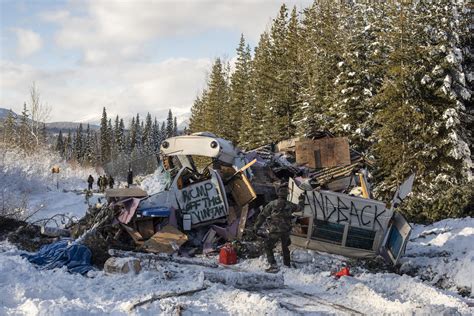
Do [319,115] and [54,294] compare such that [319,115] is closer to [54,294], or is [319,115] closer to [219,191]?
[219,191]

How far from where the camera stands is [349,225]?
38.6 ft

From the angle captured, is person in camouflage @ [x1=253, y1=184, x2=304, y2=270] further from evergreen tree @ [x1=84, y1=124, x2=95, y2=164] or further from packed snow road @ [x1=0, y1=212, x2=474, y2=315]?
evergreen tree @ [x1=84, y1=124, x2=95, y2=164]

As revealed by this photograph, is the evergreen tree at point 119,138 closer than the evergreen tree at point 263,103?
No

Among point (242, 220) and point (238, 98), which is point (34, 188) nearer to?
point (242, 220)

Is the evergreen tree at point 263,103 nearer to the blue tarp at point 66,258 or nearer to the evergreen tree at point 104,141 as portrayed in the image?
the blue tarp at point 66,258

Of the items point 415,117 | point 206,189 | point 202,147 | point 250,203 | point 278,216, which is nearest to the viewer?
point 278,216

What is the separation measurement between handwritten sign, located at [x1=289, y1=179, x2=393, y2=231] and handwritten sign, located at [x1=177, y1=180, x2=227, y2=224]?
3.06 meters

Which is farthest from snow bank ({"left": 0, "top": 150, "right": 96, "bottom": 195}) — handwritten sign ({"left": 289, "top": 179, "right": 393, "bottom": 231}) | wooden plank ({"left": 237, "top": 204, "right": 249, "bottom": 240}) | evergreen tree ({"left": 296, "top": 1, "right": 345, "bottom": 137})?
handwritten sign ({"left": 289, "top": 179, "right": 393, "bottom": 231})

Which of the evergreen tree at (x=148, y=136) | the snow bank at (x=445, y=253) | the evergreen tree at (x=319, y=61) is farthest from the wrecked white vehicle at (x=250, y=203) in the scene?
the evergreen tree at (x=148, y=136)

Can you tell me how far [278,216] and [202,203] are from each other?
13.2 ft

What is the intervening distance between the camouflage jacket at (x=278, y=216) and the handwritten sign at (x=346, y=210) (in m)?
1.21

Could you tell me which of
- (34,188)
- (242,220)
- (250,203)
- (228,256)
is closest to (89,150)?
(34,188)

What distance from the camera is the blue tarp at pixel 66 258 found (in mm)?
9664

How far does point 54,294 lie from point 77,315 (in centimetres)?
158
